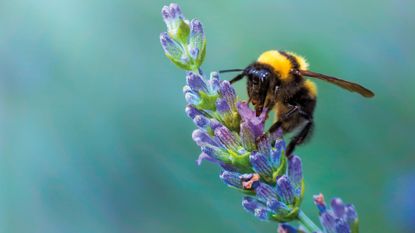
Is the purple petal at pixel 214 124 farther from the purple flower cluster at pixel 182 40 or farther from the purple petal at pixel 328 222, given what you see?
the purple petal at pixel 328 222

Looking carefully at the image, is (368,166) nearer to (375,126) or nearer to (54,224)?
(375,126)

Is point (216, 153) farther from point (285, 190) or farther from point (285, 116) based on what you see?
point (285, 116)

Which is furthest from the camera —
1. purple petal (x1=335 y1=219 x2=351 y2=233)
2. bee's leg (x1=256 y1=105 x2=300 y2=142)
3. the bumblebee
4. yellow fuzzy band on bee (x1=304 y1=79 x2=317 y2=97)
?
yellow fuzzy band on bee (x1=304 y1=79 x2=317 y2=97)

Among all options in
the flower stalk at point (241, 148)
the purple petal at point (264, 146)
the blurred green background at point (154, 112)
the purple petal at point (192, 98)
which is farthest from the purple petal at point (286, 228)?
the blurred green background at point (154, 112)

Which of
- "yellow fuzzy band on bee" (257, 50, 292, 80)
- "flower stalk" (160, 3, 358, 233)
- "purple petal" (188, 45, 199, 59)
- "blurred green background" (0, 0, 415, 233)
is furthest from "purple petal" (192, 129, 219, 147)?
"blurred green background" (0, 0, 415, 233)

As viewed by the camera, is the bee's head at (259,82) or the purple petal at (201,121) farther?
the bee's head at (259,82)

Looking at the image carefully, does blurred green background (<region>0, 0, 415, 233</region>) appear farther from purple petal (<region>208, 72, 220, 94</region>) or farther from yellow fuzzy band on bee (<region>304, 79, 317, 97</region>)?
purple petal (<region>208, 72, 220, 94</region>)
